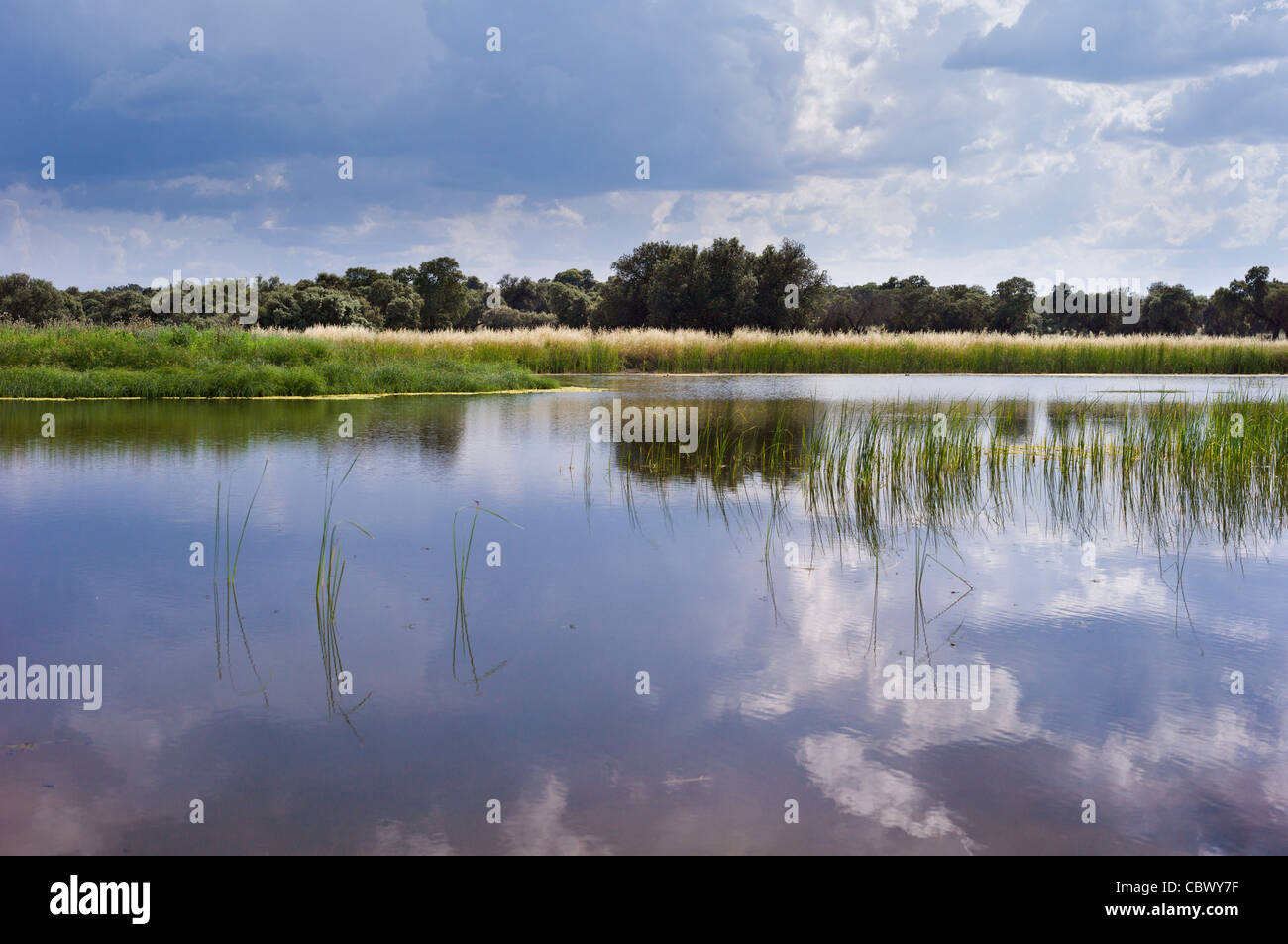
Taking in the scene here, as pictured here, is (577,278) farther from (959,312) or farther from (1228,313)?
(1228,313)

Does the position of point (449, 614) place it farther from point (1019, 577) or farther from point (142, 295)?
point (142, 295)

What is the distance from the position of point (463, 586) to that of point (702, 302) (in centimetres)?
4378

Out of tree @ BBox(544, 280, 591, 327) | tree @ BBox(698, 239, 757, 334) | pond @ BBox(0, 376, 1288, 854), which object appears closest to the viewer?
pond @ BBox(0, 376, 1288, 854)

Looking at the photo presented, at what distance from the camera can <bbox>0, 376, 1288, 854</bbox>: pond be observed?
3590 mm

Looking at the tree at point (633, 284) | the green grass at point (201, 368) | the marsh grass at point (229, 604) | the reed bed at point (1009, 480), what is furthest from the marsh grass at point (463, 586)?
the tree at point (633, 284)

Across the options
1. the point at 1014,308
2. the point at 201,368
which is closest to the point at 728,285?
the point at 1014,308

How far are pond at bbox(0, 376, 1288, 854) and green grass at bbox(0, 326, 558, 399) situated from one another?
11852 mm

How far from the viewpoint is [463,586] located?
6.57 m

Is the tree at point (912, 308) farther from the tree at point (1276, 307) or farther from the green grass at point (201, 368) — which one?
the green grass at point (201, 368)

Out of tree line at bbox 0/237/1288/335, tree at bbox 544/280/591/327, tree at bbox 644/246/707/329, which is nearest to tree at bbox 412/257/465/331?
tree line at bbox 0/237/1288/335

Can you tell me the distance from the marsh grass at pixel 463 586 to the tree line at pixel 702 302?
28661 millimetres

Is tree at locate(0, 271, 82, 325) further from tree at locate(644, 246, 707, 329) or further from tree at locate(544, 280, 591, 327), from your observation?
tree at locate(644, 246, 707, 329)
